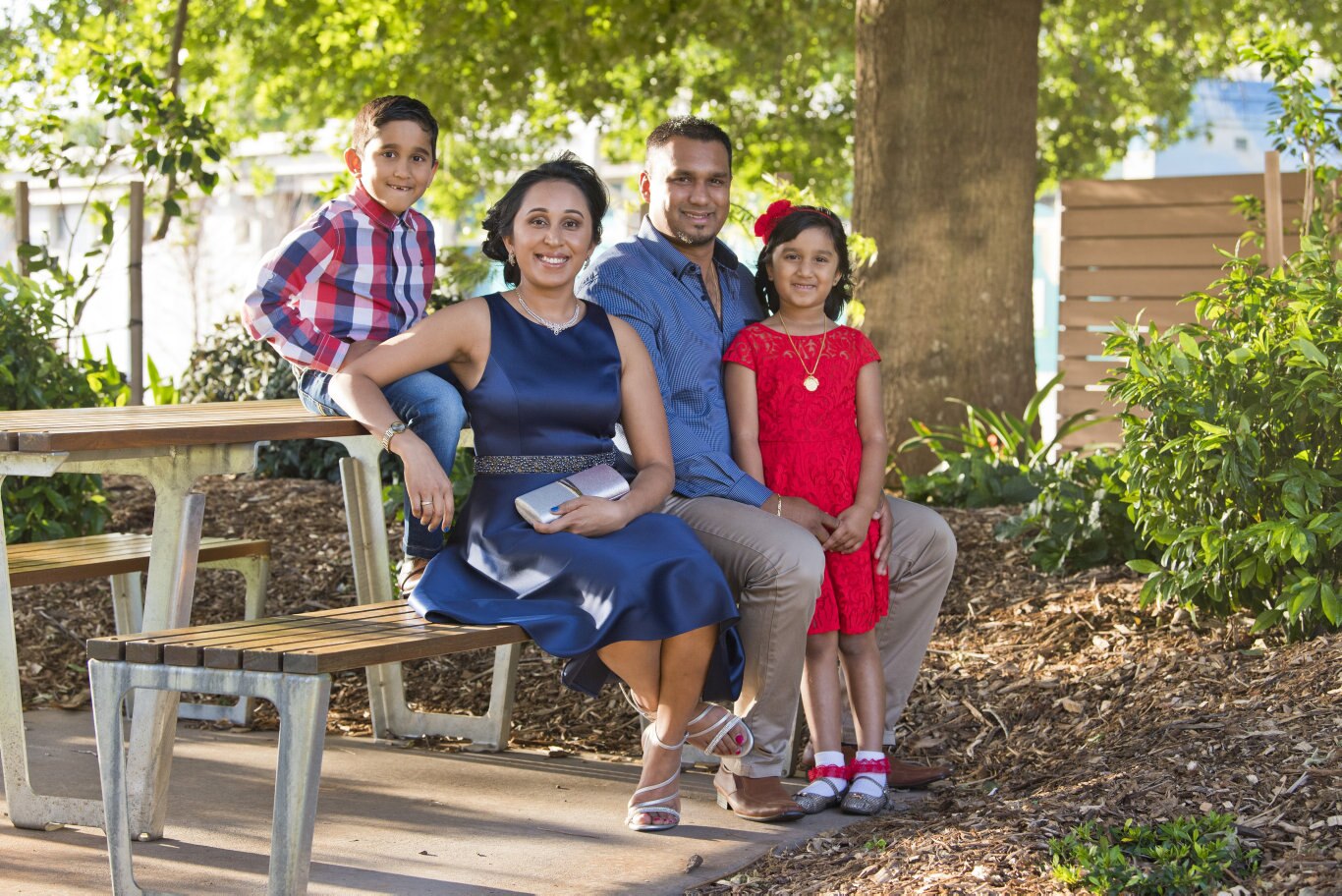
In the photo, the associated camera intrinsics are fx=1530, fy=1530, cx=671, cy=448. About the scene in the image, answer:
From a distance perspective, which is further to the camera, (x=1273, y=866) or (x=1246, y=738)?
(x=1246, y=738)

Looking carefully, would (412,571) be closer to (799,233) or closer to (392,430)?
(392,430)

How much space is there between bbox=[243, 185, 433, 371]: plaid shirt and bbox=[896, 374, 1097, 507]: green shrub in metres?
3.03

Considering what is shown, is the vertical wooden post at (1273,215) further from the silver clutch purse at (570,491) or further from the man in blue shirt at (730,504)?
the silver clutch purse at (570,491)

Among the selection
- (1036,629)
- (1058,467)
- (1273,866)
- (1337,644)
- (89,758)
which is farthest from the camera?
(1058,467)

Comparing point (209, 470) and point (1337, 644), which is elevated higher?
point (209, 470)

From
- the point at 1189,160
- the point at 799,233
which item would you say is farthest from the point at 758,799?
the point at 1189,160

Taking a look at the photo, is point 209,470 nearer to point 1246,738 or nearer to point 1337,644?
point 1246,738

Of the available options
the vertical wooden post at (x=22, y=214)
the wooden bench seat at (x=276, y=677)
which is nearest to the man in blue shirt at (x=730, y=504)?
the wooden bench seat at (x=276, y=677)

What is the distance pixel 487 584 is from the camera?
12.0 feet

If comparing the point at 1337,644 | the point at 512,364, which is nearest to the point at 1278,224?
the point at 1337,644

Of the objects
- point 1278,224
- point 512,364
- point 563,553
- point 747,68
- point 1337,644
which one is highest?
point 747,68

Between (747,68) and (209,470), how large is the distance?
34.5 ft

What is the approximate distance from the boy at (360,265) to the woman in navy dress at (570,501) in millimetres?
388

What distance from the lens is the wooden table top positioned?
343 centimetres
